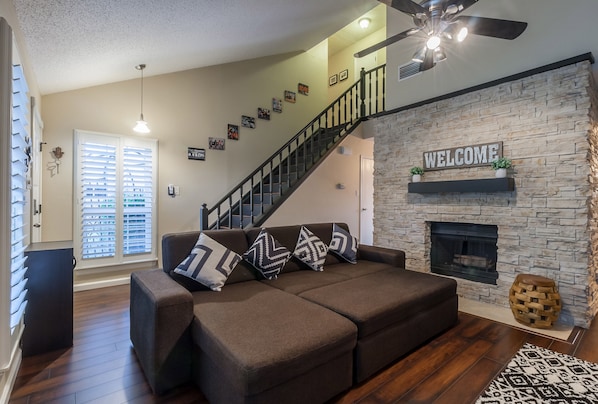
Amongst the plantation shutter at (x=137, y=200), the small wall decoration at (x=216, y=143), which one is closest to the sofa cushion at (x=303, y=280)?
the plantation shutter at (x=137, y=200)

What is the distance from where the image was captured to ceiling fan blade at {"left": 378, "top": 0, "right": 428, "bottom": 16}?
2080 mm

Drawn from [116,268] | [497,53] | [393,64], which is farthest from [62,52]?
[497,53]

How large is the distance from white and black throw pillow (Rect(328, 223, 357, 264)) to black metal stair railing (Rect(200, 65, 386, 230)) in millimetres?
1435

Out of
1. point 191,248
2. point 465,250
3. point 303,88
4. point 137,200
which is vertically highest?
point 303,88

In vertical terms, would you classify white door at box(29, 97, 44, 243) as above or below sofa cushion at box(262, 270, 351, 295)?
above

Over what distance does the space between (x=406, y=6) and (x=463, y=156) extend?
211cm

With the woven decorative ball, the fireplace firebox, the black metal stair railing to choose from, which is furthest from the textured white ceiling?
the woven decorative ball

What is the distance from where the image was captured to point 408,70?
4.28 metres

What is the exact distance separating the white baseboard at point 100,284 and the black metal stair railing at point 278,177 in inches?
51.6

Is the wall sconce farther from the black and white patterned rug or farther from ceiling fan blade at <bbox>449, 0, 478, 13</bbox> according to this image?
the black and white patterned rug

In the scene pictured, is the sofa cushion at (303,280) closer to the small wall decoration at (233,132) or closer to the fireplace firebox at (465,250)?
the fireplace firebox at (465,250)

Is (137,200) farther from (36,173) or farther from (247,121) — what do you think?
(247,121)

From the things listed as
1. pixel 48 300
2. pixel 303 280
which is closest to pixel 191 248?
pixel 303 280

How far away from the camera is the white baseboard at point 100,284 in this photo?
149 inches
